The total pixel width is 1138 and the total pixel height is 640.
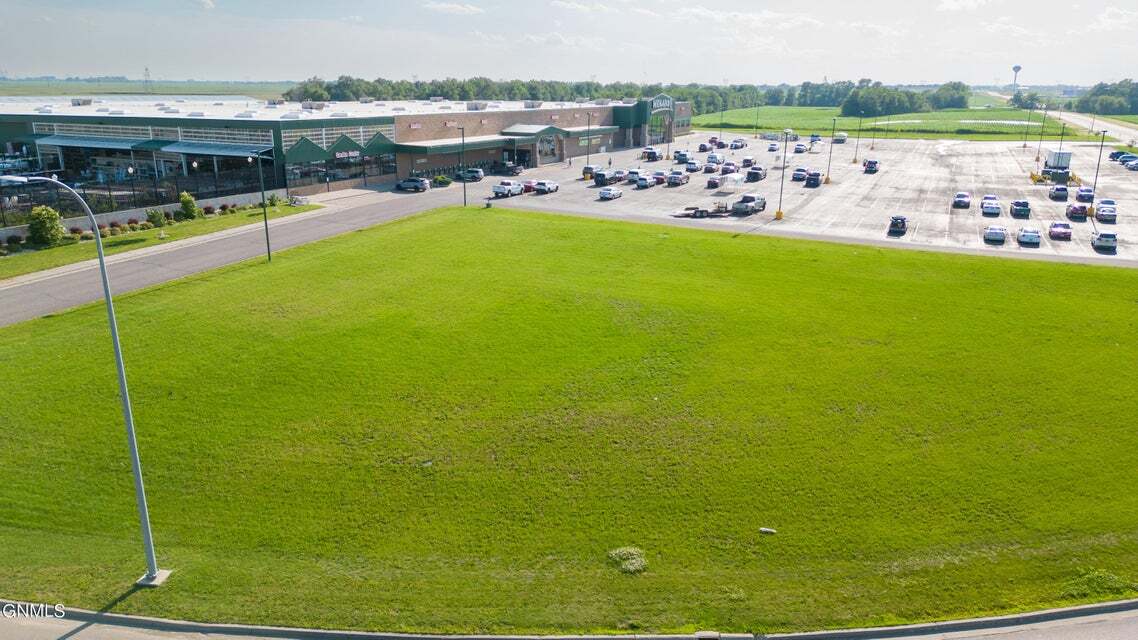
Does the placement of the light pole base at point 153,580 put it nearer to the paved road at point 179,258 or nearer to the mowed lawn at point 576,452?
the mowed lawn at point 576,452

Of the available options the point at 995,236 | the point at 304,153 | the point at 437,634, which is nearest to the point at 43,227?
the point at 304,153

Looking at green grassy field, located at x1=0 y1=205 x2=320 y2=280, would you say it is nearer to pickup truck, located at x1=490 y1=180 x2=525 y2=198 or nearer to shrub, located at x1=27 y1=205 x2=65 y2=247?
shrub, located at x1=27 y1=205 x2=65 y2=247

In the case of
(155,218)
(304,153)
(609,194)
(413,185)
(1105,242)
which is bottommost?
(1105,242)

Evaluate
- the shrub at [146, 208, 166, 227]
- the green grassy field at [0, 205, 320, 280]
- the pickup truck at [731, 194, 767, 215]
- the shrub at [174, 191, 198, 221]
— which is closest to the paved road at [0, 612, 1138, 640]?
the green grassy field at [0, 205, 320, 280]

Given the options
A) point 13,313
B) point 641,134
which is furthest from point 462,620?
point 641,134

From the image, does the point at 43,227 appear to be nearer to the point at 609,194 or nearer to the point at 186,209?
the point at 186,209
